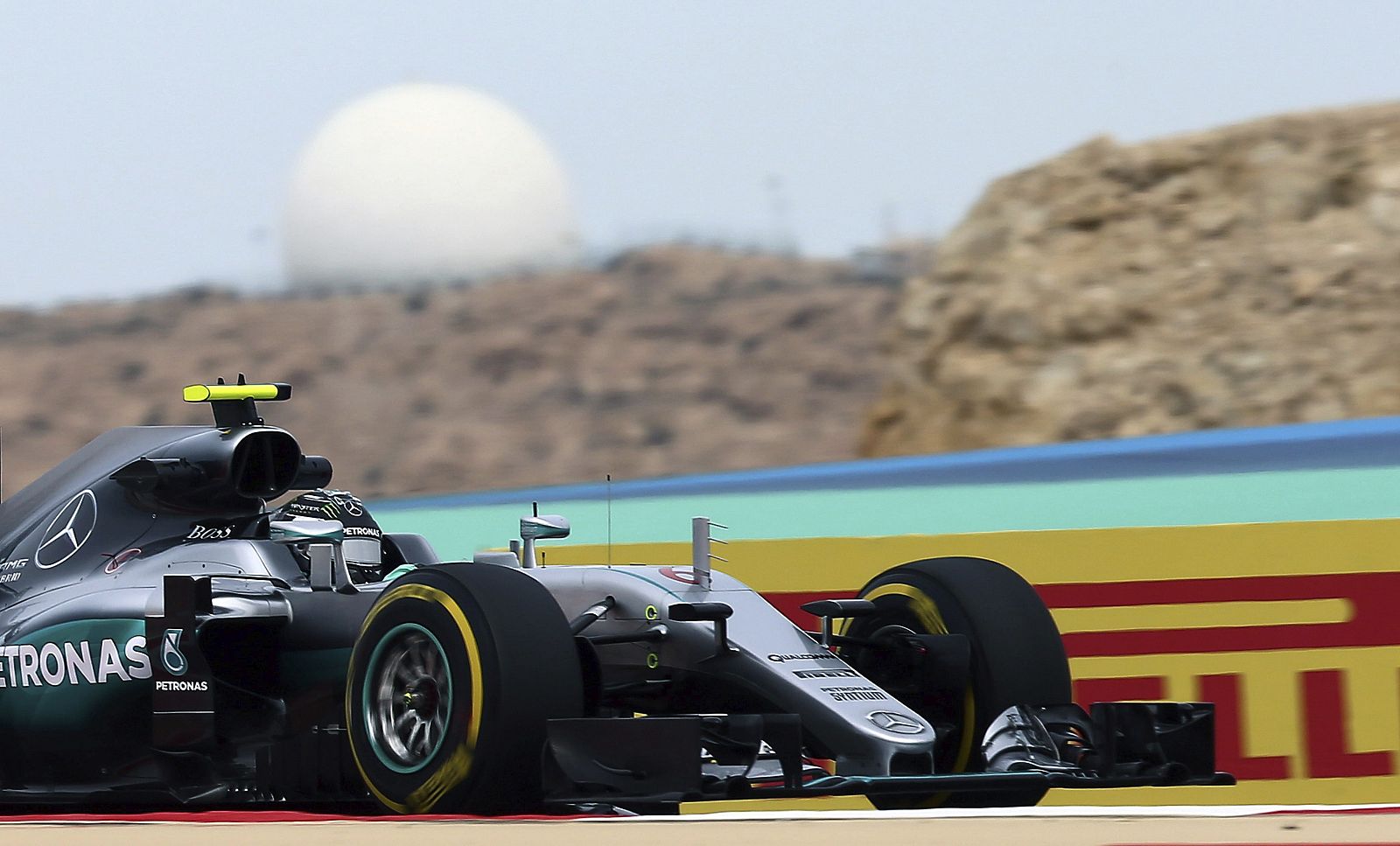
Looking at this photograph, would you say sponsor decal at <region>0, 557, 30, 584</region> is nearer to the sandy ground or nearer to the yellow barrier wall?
the sandy ground

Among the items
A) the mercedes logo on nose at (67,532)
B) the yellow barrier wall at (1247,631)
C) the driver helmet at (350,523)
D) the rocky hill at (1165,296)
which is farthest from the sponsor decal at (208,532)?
the rocky hill at (1165,296)

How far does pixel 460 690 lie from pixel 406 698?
394mm

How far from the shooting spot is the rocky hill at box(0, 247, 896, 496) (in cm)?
4422

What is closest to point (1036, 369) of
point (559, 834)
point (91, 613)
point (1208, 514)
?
point (1208, 514)

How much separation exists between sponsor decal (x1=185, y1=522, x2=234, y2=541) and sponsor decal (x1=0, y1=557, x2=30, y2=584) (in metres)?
0.65

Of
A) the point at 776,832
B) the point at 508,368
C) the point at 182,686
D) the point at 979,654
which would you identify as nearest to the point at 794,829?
the point at 776,832

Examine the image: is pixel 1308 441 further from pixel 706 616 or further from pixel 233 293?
pixel 233 293

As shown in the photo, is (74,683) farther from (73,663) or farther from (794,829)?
(794,829)

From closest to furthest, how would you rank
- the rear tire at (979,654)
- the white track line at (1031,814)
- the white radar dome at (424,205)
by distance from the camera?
the white track line at (1031,814) → the rear tire at (979,654) → the white radar dome at (424,205)

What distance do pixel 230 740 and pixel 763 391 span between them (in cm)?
3868

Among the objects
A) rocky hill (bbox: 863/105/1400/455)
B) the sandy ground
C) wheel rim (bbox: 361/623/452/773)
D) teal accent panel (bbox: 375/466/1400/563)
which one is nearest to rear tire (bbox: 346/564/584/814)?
wheel rim (bbox: 361/623/452/773)

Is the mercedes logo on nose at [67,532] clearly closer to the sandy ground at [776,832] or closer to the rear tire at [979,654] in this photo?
the sandy ground at [776,832]

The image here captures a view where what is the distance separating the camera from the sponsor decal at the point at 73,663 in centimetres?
726

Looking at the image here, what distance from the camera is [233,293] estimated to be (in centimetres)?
5534
